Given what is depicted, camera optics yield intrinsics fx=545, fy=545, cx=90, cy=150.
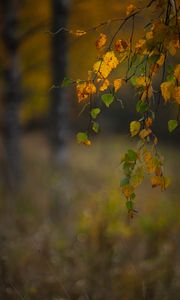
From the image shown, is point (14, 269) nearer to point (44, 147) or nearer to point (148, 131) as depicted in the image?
point (148, 131)

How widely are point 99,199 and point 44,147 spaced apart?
62.6 feet

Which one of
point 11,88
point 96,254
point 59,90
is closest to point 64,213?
point 59,90

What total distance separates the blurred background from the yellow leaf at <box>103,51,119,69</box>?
369mm

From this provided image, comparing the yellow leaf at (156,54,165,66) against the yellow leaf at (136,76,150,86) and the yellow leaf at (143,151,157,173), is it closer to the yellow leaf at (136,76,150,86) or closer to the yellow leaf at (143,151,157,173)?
the yellow leaf at (136,76,150,86)

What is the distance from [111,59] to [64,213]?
681cm

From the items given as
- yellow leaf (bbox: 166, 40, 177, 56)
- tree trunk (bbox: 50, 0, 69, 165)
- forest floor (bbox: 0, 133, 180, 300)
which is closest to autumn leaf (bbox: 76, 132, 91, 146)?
yellow leaf (bbox: 166, 40, 177, 56)

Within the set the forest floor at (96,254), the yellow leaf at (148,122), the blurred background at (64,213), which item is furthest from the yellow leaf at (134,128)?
the forest floor at (96,254)

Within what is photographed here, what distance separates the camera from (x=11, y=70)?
1196cm

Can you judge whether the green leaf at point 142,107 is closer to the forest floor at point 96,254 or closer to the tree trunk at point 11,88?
the forest floor at point 96,254

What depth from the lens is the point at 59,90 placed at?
995 cm

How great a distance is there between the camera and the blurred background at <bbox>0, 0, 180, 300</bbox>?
5.61 m

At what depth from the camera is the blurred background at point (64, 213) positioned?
5.61 meters

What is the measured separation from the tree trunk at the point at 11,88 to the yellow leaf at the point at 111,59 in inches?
321

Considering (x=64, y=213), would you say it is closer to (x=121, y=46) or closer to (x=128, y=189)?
(x=128, y=189)
